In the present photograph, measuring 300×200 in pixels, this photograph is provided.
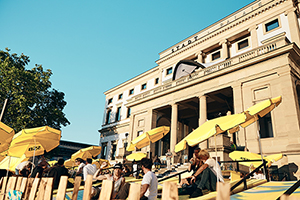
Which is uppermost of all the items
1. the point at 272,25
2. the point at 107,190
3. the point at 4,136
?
the point at 272,25

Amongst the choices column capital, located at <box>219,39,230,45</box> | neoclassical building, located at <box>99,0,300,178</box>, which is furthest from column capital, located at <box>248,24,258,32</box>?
column capital, located at <box>219,39,230,45</box>

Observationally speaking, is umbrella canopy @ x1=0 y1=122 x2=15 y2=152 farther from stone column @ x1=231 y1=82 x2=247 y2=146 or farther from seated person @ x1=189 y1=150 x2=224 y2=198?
stone column @ x1=231 y1=82 x2=247 y2=146

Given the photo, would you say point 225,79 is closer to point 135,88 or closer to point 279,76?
point 279,76

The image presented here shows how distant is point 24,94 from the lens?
79.3 ft

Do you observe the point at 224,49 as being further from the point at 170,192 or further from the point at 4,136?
the point at 170,192

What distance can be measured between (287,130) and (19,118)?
2558 cm

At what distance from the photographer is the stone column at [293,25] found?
1938 cm

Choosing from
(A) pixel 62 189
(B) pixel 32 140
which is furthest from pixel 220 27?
(A) pixel 62 189

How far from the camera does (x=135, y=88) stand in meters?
40.8

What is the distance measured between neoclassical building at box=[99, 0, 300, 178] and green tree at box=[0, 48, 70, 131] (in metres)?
11.0

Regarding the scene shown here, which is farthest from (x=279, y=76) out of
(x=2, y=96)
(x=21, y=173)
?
(x=2, y=96)

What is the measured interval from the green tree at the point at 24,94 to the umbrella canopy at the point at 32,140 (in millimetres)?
14109

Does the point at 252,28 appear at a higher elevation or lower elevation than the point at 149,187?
higher

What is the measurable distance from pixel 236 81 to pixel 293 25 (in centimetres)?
870
